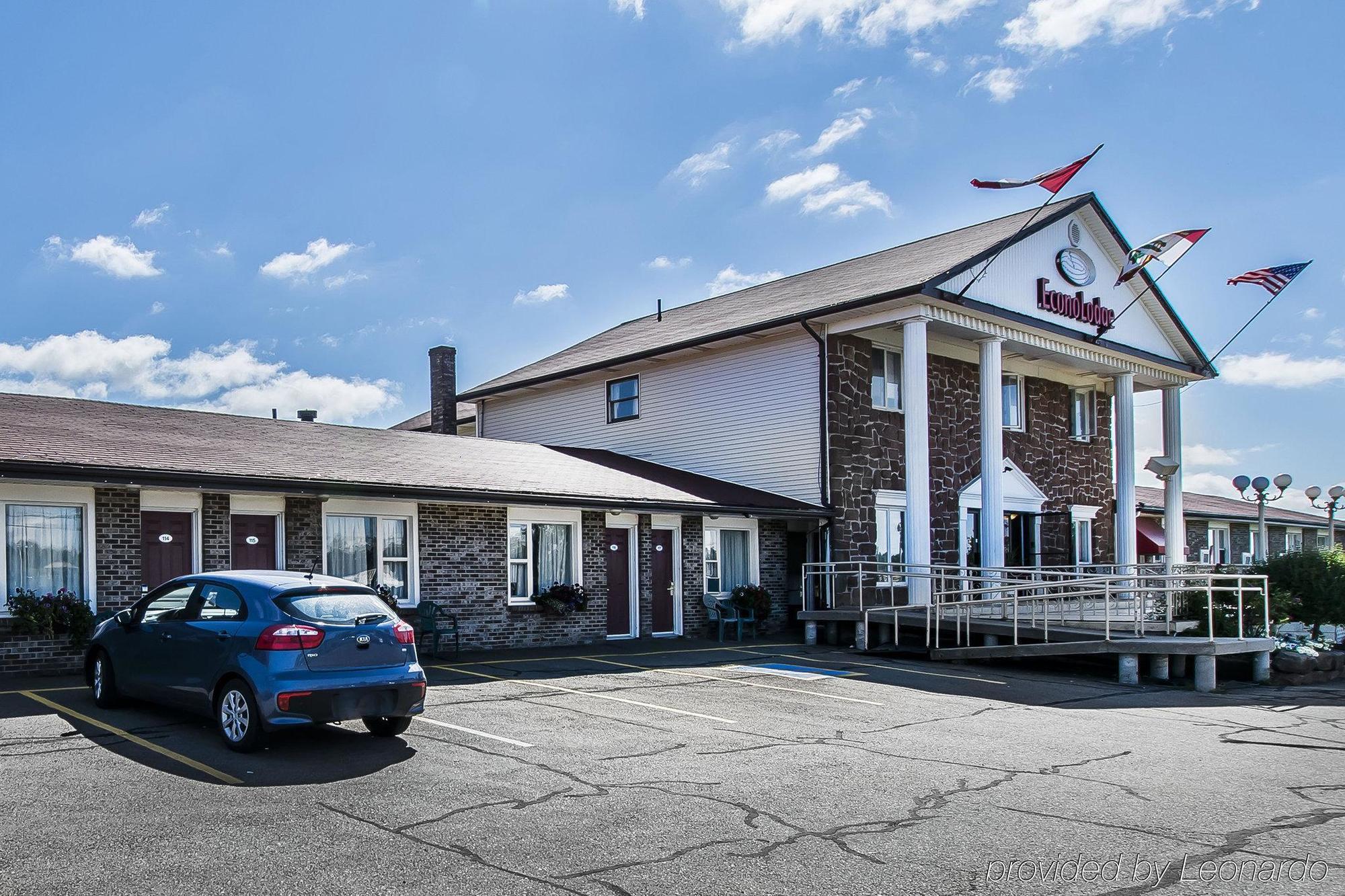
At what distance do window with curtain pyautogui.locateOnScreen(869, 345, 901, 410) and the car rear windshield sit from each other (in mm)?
15161

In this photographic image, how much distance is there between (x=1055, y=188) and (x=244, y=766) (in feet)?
58.7

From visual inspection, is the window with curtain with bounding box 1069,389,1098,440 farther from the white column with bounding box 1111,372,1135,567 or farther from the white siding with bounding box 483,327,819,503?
the white siding with bounding box 483,327,819,503

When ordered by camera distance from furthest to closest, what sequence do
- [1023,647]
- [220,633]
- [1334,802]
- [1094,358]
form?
[1094,358] → [1023,647] → [220,633] → [1334,802]

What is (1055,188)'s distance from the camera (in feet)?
69.3

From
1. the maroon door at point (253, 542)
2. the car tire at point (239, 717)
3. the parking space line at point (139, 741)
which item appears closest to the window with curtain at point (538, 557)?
the maroon door at point (253, 542)

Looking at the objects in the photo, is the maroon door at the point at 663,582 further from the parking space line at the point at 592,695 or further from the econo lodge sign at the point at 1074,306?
the econo lodge sign at the point at 1074,306

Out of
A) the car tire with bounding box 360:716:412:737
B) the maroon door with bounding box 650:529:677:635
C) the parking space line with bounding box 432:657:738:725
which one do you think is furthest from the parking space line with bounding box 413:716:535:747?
the maroon door with bounding box 650:529:677:635

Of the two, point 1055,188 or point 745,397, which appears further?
point 745,397

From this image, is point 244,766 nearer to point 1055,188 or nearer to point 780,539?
point 780,539

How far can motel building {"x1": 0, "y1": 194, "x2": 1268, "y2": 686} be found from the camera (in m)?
15.6

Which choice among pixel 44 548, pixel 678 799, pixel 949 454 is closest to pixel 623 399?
pixel 949 454

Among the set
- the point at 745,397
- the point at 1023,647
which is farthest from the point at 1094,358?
the point at 1023,647

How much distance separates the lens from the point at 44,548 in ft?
47.5

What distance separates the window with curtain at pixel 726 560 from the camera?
22.1m
